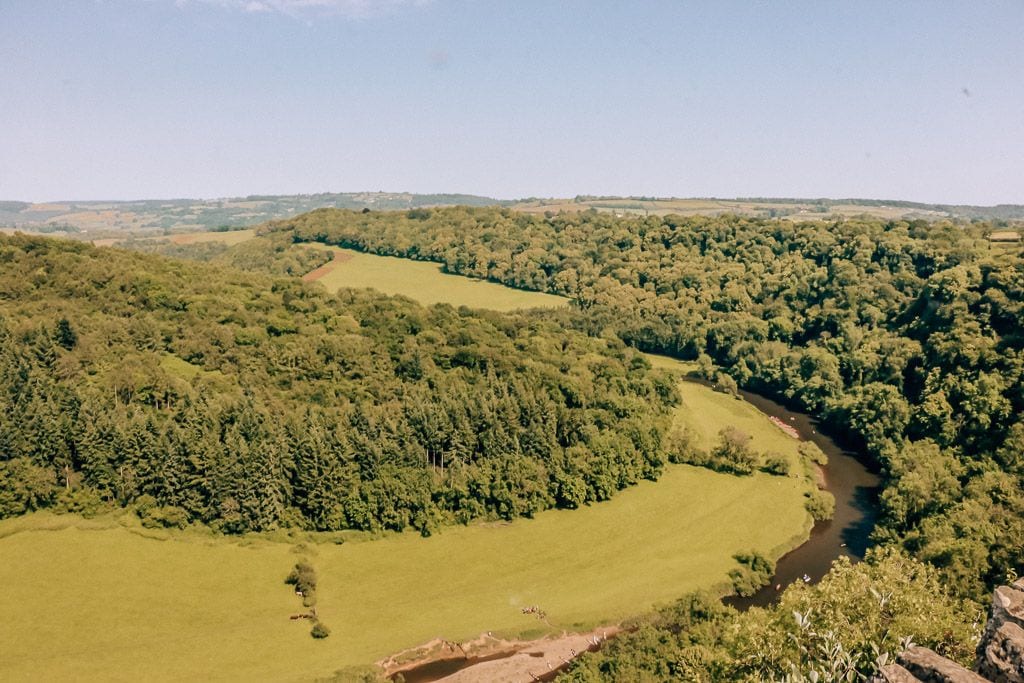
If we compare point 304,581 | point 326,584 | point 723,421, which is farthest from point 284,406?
point 723,421

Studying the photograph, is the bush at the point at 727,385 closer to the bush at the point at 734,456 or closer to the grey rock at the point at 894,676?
the bush at the point at 734,456

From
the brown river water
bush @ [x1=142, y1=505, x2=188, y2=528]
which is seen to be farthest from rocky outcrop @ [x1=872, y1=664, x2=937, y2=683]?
bush @ [x1=142, y1=505, x2=188, y2=528]

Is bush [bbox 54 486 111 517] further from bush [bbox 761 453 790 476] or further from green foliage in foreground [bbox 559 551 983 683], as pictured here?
bush [bbox 761 453 790 476]

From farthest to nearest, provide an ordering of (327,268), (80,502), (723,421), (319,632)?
(327,268)
(723,421)
(80,502)
(319,632)

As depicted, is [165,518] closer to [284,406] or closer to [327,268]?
[284,406]

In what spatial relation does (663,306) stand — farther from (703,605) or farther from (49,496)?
(49,496)
